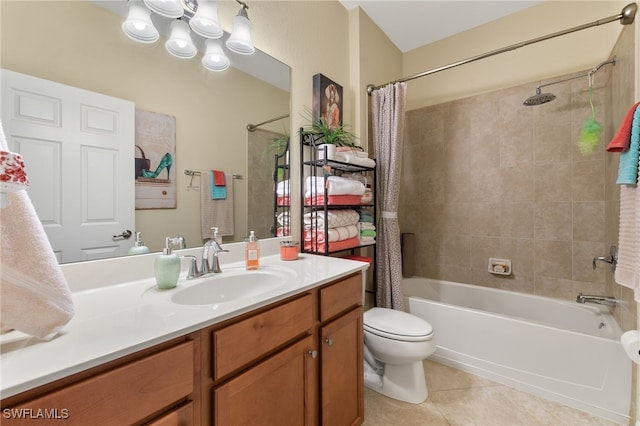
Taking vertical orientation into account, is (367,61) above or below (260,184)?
above

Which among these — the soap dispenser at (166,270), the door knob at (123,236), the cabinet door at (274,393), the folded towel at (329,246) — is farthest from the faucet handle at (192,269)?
the folded towel at (329,246)

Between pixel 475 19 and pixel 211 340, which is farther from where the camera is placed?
pixel 475 19

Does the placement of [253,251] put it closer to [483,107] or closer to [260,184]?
[260,184]

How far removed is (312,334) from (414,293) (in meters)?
1.85

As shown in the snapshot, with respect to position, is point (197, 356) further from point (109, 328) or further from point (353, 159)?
point (353, 159)

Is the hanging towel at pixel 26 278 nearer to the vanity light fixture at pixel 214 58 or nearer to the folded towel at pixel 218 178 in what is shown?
the folded towel at pixel 218 178

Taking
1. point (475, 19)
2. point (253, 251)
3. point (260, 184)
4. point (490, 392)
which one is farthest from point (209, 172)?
point (475, 19)

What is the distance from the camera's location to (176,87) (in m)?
1.16

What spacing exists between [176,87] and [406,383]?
6.43ft

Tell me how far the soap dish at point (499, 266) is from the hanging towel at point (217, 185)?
226cm

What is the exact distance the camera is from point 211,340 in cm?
71

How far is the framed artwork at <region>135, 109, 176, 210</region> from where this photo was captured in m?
1.05

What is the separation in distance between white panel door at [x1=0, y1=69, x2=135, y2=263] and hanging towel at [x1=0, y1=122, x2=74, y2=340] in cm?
34

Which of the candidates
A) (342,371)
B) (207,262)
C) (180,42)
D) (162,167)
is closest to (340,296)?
(342,371)
